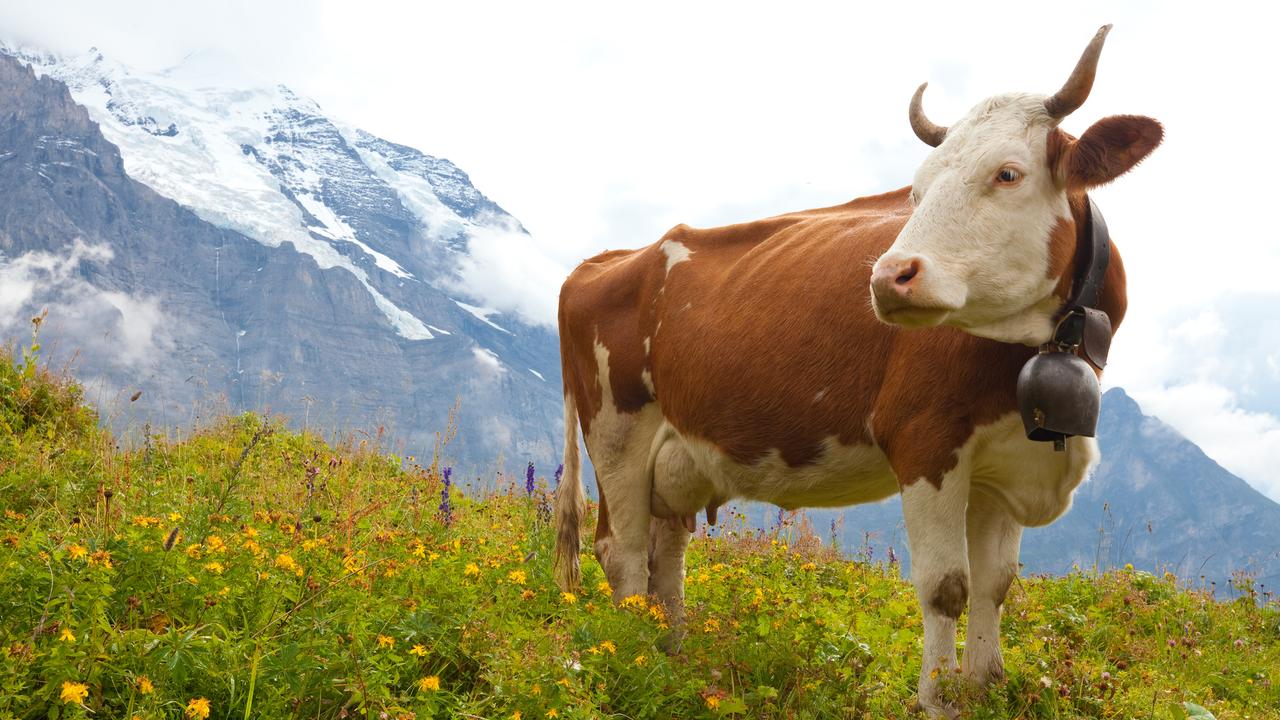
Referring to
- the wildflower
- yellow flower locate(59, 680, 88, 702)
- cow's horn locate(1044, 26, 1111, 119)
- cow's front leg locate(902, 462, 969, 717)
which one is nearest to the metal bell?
cow's front leg locate(902, 462, 969, 717)

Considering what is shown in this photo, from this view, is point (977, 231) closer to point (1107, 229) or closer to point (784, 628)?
point (1107, 229)

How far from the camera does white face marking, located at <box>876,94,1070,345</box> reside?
3.41 m

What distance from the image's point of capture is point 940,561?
382 centimetres

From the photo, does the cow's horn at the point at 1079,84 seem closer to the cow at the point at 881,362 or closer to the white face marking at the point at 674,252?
the cow at the point at 881,362

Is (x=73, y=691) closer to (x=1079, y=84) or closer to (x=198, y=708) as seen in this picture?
(x=198, y=708)

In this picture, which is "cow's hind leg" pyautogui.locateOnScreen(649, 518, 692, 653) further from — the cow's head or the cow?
the cow's head

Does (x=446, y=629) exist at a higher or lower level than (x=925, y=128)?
lower

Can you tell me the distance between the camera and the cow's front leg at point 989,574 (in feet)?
13.7

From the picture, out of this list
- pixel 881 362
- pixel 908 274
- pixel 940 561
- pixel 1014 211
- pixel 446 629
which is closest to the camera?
pixel 908 274

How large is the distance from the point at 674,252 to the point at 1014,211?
2.65 meters

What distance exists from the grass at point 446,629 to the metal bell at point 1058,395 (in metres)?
1.25

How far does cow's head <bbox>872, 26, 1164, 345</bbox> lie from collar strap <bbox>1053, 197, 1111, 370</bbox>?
2.6 inches

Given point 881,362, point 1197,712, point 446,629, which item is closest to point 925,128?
point 881,362

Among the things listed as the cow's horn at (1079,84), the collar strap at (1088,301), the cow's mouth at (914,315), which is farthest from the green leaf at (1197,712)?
the cow's horn at (1079,84)
